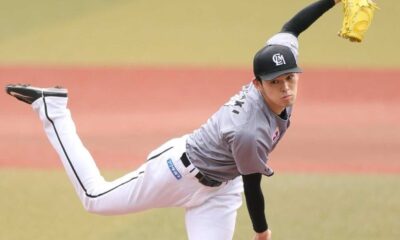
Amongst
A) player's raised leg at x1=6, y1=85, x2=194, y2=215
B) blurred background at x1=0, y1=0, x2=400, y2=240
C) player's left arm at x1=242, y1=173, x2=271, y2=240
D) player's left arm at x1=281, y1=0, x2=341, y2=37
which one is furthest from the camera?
blurred background at x1=0, y1=0, x2=400, y2=240

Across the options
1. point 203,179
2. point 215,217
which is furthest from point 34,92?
point 215,217

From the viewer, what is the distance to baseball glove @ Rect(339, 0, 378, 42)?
14.5 ft

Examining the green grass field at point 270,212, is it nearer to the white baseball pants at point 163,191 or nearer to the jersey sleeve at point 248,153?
the white baseball pants at point 163,191

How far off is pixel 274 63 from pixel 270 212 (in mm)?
2159

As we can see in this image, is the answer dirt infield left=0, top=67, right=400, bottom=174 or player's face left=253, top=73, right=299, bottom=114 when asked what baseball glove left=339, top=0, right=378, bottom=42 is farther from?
dirt infield left=0, top=67, right=400, bottom=174

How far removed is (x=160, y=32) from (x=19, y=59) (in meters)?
1.83

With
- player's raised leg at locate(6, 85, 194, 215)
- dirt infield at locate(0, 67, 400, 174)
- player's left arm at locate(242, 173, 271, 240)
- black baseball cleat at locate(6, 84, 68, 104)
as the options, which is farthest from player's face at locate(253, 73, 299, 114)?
dirt infield at locate(0, 67, 400, 174)

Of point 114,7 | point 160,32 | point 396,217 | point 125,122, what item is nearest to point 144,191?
point 396,217

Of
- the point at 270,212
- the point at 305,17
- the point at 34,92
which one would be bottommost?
the point at 270,212

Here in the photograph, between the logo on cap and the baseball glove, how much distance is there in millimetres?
501

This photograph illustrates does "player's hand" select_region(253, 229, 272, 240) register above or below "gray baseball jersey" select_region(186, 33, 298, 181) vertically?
below

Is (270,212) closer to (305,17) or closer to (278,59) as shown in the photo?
(305,17)

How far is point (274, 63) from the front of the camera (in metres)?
4.12

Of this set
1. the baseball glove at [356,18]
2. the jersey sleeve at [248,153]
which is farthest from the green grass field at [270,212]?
the baseball glove at [356,18]
